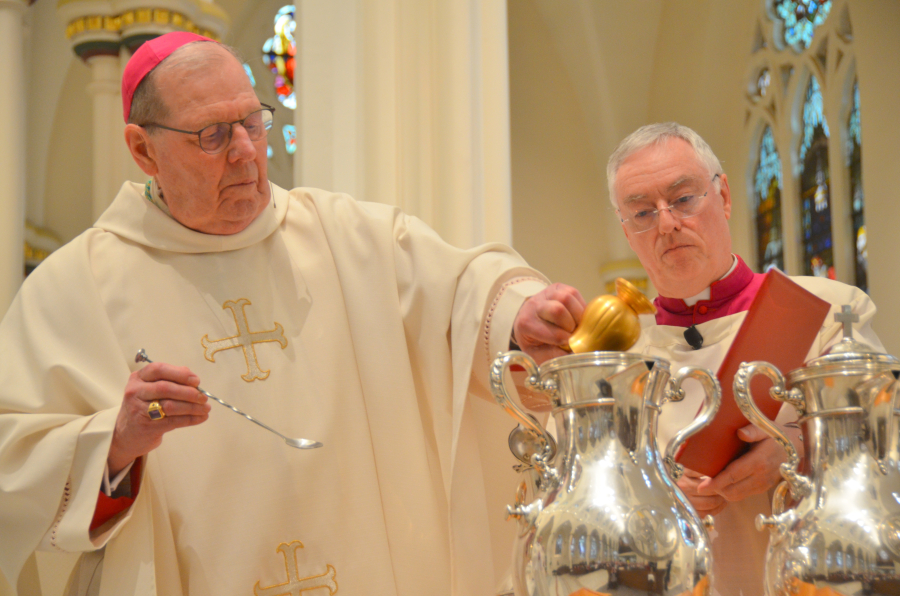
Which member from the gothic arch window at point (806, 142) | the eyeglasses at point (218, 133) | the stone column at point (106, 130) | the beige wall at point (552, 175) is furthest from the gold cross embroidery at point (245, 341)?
the beige wall at point (552, 175)

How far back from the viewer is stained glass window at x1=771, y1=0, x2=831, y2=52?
1173cm

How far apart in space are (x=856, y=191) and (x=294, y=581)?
410 inches

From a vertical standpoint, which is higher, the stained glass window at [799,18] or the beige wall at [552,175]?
the stained glass window at [799,18]

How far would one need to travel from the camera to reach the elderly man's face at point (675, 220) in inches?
114

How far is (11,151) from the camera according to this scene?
6.77m

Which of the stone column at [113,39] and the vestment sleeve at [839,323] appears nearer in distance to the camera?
the vestment sleeve at [839,323]

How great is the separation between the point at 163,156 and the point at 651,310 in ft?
5.47

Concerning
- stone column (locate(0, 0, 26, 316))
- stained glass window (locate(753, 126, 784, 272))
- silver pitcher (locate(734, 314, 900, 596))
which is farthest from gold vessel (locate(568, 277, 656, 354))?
stained glass window (locate(753, 126, 784, 272))

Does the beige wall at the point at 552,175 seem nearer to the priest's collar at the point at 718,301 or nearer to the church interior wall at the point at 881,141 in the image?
the church interior wall at the point at 881,141

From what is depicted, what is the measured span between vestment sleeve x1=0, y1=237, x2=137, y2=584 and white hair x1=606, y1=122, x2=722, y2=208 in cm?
161

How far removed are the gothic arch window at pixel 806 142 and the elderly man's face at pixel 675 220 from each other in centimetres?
866

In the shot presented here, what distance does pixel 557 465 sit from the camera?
1.55 m

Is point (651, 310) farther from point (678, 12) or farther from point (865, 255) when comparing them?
point (678, 12)

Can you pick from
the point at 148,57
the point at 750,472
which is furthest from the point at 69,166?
the point at 750,472
